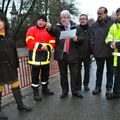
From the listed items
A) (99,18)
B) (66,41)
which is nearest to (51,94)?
(66,41)

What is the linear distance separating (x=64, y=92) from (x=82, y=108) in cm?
119

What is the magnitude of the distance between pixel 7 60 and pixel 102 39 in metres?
2.47

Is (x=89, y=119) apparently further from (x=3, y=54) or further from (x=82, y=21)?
(x=82, y=21)

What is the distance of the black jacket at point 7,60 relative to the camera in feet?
21.2

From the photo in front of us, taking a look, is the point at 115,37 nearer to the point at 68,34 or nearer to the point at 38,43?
the point at 68,34

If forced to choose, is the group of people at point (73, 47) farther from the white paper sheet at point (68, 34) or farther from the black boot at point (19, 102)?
the black boot at point (19, 102)

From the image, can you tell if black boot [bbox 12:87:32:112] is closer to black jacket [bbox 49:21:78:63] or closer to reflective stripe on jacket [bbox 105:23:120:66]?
black jacket [bbox 49:21:78:63]

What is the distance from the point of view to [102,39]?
26.2 ft

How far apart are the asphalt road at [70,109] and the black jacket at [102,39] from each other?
3.31 ft

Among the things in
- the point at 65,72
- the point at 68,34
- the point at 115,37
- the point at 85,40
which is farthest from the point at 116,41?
the point at 65,72

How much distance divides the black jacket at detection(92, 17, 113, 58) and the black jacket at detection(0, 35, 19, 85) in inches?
88.0

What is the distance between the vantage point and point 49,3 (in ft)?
118

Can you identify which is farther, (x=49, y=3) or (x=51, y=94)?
(x=49, y=3)

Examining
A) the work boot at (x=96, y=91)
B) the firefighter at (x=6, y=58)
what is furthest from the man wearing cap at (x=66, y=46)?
the firefighter at (x=6, y=58)
